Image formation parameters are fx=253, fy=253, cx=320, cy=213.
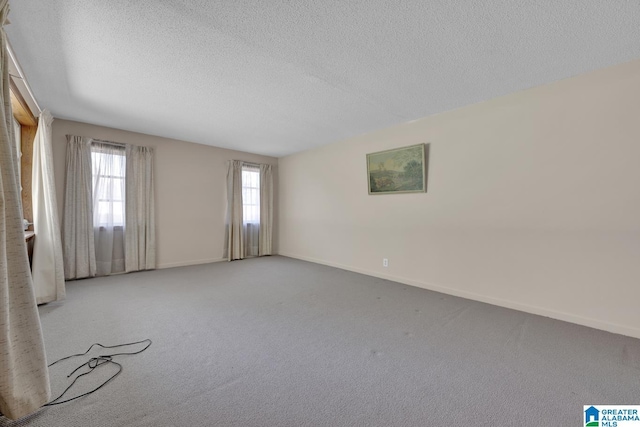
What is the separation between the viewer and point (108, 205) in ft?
13.1

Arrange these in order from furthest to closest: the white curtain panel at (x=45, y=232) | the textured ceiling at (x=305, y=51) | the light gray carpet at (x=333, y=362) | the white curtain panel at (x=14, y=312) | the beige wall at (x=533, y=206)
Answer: the white curtain panel at (x=45, y=232) < the beige wall at (x=533, y=206) < the textured ceiling at (x=305, y=51) < the light gray carpet at (x=333, y=362) < the white curtain panel at (x=14, y=312)

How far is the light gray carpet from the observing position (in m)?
1.30

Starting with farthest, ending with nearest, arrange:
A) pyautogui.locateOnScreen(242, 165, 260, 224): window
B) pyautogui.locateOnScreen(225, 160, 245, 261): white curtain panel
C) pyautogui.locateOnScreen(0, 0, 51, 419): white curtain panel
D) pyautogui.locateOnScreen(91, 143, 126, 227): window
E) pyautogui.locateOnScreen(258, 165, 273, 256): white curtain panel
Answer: pyautogui.locateOnScreen(258, 165, 273, 256): white curtain panel
pyautogui.locateOnScreen(242, 165, 260, 224): window
pyautogui.locateOnScreen(225, 160, 245, 261): white curtain panel
pyautogui.locateOnScreen(91, 143, 126, 227): window
pyautogui.locateOnScreen(0, 0, 51, 419): white curtain panel

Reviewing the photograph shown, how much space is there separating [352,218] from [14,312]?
3825 millimetres

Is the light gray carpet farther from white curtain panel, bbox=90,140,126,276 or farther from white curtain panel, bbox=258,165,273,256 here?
white curtain panel, bbox=258,165,273,256

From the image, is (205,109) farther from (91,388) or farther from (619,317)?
(619,317)

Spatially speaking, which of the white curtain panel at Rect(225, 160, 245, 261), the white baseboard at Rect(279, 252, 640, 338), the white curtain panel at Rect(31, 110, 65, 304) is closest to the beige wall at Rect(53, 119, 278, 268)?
the white curtain panel at Rect(225, 160, 245, 261)

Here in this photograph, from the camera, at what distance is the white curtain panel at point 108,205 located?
12.8ft

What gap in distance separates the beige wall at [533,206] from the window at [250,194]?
2.77 m

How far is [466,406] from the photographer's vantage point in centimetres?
135

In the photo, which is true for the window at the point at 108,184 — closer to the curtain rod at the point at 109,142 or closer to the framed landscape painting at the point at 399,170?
the curtain rod at the point at 109,142

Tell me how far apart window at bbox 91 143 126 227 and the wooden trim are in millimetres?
759

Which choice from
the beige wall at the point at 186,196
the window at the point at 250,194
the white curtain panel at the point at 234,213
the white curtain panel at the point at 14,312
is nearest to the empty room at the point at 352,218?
the white curtain panel at the point at 14,312

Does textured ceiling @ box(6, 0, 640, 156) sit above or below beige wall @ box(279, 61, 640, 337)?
above
